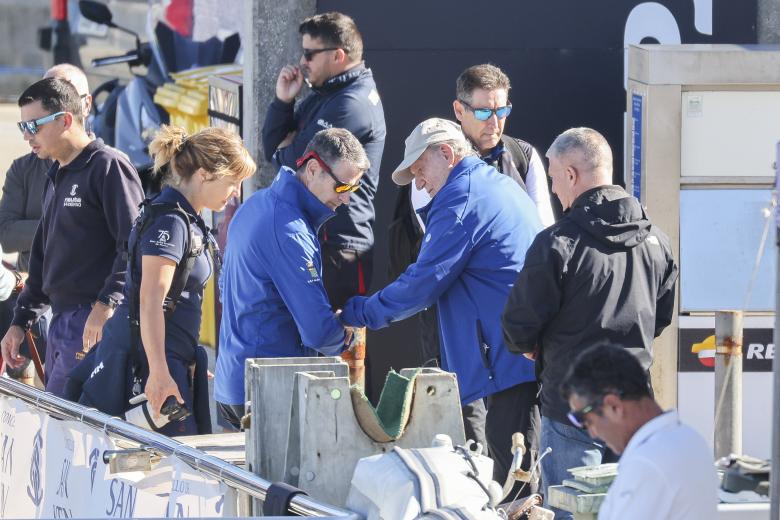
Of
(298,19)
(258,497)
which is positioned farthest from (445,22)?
(258,497)

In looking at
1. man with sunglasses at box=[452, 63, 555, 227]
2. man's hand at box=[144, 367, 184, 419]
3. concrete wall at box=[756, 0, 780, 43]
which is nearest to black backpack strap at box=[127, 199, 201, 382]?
man's hand at box=[144, 367, 184, 419]

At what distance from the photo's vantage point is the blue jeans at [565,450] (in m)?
4.55

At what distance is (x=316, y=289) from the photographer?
482 centimetres

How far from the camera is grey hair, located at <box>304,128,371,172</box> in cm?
482

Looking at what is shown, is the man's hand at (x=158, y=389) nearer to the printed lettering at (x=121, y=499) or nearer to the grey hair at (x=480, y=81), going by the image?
the printed lettering at (x=121, y=499)

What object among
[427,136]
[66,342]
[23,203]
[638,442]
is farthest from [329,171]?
[23,203]

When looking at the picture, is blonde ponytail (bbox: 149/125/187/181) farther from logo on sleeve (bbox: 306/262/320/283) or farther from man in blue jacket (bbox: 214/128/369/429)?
logo on sleeve (bbox: 306/262/320/283)

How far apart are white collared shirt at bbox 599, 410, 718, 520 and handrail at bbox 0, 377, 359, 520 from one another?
2.59 ft

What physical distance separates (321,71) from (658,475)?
12.6 feet

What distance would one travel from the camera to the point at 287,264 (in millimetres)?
4801

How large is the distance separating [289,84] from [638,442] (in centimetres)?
393

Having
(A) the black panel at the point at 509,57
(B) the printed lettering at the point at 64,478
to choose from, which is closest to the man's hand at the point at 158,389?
(B) the printed lettering at the point at 64,478

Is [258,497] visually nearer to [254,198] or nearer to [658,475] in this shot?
[658,475]

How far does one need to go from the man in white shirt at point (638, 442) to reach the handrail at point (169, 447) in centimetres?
72
